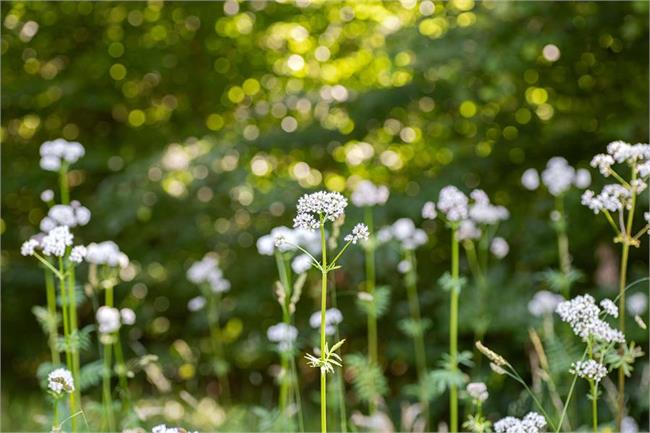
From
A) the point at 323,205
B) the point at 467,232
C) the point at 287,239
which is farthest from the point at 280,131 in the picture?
the point at 323,205

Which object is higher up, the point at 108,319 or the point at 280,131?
the point at 280,131

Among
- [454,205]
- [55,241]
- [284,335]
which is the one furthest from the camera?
[284,335]

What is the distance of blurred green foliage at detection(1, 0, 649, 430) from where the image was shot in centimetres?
523

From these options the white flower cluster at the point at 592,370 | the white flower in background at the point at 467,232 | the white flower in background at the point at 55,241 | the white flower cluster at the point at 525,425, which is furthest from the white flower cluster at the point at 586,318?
the white flower in background at the point at 467,232

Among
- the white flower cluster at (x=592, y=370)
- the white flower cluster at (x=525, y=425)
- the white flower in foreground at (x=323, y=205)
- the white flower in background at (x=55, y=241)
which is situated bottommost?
the white flower cluster at (x=525, y=425)

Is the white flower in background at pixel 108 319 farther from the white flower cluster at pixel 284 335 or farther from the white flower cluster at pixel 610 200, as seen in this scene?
the white flower cluster at pixel 610 200

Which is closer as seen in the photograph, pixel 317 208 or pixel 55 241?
pixel 317 208

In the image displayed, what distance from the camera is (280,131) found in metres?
6.09

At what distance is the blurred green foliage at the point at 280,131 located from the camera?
17.2 feet

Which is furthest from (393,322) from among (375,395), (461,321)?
(375,395)

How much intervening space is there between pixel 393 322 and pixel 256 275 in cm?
114

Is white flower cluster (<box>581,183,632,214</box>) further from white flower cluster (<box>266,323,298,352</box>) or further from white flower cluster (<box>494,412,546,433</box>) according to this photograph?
white flower cluster (<box>266,323,298,352</box>)

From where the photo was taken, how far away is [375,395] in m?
2.95

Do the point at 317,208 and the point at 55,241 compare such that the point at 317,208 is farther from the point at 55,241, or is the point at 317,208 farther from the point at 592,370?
the point at 55,241
